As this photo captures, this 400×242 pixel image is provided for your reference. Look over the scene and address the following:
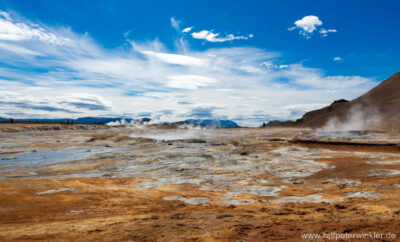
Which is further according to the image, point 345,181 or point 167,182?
point 167,182

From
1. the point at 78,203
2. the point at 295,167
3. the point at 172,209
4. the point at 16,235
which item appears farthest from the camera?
the point at 295,167

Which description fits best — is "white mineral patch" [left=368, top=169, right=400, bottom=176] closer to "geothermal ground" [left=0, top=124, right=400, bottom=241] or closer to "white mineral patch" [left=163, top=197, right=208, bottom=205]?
"geothermal ground" [left=0, top=124, right=400, bottom=241]

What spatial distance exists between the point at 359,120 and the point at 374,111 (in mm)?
4395

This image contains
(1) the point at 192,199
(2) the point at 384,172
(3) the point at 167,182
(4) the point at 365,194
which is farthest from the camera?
(2) the point at 384,172

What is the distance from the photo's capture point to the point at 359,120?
65500 mm

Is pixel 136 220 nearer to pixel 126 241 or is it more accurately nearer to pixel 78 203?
pixel 126 241

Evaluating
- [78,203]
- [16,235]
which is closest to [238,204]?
[78,203]

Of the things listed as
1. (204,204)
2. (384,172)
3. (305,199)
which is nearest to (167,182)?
(204,204)

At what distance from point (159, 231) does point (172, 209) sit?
169cm

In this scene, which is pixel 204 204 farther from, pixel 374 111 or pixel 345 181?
pixel 374 111

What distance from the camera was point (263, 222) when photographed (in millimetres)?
5227

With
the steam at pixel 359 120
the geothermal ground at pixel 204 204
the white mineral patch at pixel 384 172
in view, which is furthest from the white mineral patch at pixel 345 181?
the steam at pixel 359 120

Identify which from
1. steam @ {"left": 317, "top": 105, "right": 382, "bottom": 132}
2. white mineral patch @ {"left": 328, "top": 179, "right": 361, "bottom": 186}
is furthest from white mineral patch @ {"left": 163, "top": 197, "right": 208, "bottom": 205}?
steam @ {"left": 317, "top": 105, "right": 382, "bottom": 132}

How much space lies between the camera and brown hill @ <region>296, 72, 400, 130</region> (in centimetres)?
5467
